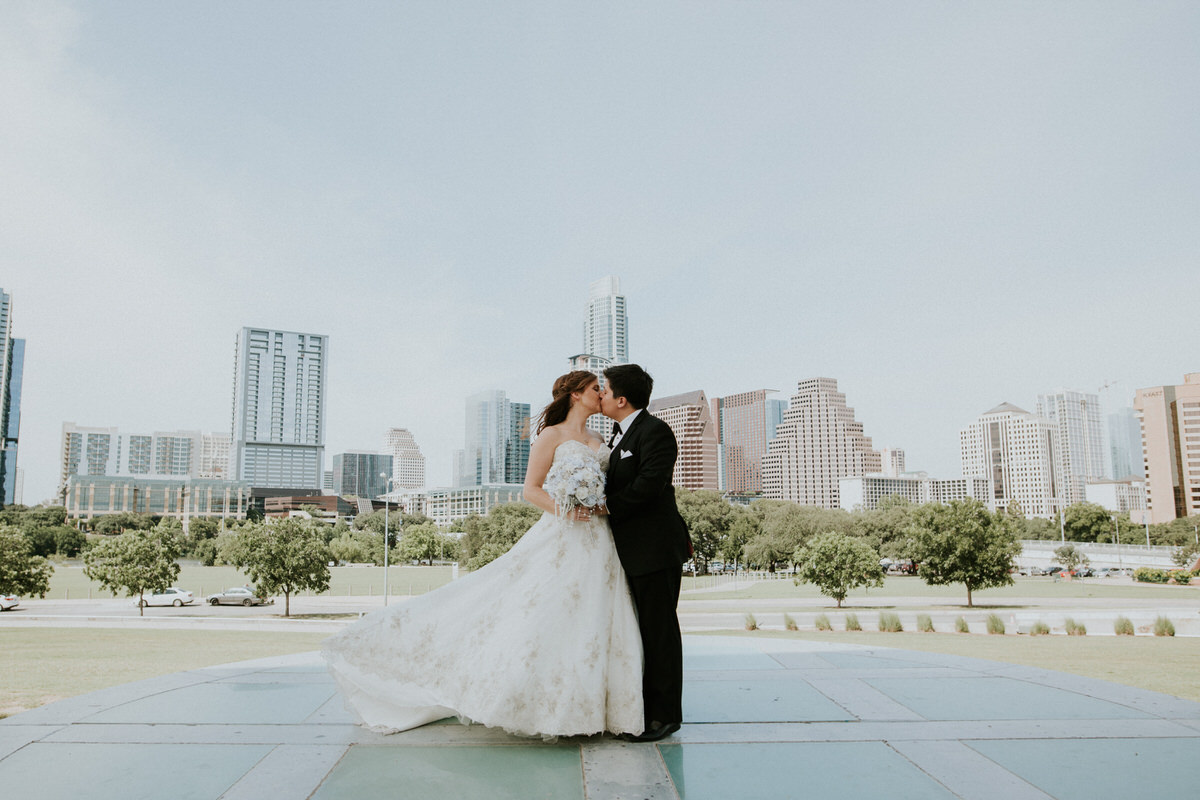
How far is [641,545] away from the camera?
3.95 metres

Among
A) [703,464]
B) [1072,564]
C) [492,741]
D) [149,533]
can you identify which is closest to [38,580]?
[149,533]

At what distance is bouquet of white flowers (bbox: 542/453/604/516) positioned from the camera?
3824 mm

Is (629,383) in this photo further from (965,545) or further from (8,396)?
(8,396)

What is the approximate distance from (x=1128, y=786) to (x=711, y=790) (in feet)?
5.97

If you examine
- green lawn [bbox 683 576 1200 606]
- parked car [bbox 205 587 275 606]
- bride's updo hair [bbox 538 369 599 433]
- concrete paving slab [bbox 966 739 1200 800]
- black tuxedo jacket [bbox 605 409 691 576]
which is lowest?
green lawn [bbox 683 576 1200 606]

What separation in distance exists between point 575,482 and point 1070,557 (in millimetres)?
89710

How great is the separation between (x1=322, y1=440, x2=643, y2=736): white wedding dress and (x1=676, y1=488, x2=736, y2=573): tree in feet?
246

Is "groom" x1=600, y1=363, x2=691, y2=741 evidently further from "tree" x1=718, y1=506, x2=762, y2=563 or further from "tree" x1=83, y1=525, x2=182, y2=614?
"tree" x1=718, y1=506, x2=762, y2=563

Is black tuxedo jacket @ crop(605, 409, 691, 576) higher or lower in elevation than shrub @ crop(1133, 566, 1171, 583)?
higher

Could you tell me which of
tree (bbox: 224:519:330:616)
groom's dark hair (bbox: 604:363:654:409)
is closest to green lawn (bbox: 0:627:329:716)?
groom's dark hair (bbox: 604:363:654:409)

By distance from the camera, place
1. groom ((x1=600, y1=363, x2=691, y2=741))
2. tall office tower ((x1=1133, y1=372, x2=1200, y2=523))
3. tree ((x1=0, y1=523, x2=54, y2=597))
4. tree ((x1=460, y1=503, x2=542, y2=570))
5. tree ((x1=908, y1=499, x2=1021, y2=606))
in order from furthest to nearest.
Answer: tall office tower ((x1=1133, y1=372, x2=1200, y2=523)) → tree ((x1=460, y1=503, x2=542, y2=570)) → tree ((x1=908, y1=499, x2=1021, y2=606)) → tree ((x1=0, y1=523, x2=54, y2=597)) → groom ((x1=600, y1=363, x2=691, y2=741))

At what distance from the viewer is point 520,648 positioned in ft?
12.5

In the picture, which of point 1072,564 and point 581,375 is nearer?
point 581,375

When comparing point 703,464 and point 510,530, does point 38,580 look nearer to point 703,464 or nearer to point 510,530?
point 510,530
